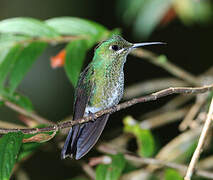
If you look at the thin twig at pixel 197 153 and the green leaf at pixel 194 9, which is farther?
the green leaf at pixel 194 9

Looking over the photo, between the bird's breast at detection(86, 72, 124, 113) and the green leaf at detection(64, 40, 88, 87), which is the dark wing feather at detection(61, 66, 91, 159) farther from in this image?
the green leaf at detection(64, 40, 88, 87)

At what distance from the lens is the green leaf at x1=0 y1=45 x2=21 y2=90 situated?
262 centimetres

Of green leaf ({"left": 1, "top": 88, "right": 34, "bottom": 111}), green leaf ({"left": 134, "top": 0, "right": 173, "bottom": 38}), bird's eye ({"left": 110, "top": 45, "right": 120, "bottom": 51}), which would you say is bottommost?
green leaf ({"left": 1, "top": 88, "right": 34, "bottom": 111})

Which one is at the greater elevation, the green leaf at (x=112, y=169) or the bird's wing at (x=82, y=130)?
the bird's wing at (x=82, y=130)

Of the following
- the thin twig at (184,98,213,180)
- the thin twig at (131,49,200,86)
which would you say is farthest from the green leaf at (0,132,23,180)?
the thin twig at (131,49,200,86)

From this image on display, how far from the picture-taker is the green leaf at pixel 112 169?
95.1 inches

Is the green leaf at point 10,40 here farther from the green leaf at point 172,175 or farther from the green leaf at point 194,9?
the green leaf at point 194,9

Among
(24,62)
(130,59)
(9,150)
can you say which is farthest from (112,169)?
(130,59)

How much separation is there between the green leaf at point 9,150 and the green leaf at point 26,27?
109 centimetres

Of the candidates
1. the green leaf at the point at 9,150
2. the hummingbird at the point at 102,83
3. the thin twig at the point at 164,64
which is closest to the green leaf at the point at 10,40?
the hummingbird at the point at 102,83

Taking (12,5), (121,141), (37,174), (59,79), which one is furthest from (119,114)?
(12,5)

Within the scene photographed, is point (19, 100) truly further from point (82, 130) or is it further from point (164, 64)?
point (164, 64)

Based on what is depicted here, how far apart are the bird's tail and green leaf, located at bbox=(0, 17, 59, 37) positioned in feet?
2.67

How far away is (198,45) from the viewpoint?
209 inches
